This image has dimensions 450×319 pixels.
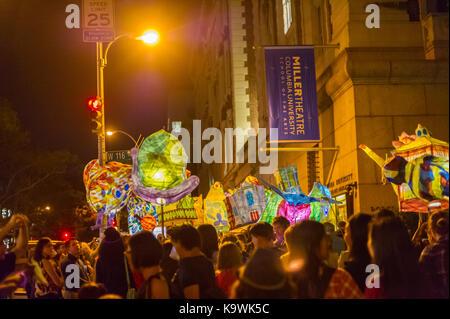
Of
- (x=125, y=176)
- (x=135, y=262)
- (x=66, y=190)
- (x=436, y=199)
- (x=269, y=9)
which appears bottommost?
(x=135, y=262)

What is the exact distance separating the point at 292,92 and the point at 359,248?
11880 millimetres

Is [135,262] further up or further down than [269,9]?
further down

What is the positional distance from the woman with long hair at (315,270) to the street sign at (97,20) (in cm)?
1179

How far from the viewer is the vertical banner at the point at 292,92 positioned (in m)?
16.1

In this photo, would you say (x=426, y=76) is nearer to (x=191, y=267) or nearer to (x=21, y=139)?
(x=191, y=267)

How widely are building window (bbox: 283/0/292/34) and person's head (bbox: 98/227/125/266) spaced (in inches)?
701

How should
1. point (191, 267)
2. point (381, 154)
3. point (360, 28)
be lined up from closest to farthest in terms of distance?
1. point (191, 267)
2. point (381, 154)
3. point (360, 28)

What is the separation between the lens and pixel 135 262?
180 inches

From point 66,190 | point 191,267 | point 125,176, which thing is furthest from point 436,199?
point 66,190

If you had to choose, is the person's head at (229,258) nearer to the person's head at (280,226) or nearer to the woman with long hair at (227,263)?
the woman with long hair at (227,263)

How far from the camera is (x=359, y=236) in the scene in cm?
479

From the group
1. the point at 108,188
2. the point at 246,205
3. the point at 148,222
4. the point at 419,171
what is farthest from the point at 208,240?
the point at 148,222

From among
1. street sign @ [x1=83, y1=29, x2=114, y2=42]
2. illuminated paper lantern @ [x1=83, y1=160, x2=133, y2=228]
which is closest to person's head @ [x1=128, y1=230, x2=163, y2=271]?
illuminated paper lantern @ [x1=83, y1=160, x2=133, y2=228]
